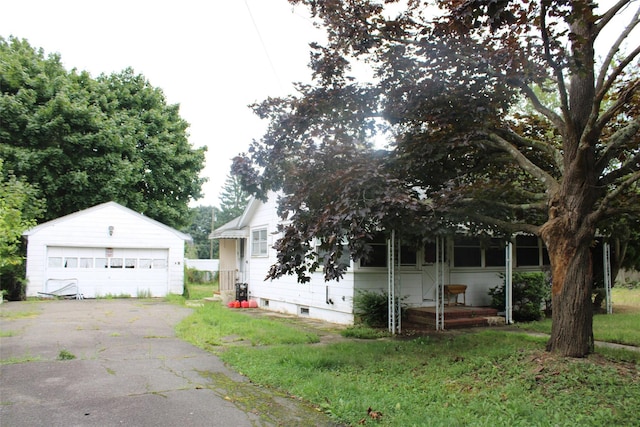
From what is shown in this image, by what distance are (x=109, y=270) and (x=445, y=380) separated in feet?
59.7

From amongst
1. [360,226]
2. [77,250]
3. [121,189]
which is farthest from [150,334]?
[121,189]

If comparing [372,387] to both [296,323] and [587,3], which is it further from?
[296,323]

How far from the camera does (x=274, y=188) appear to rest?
373 inches

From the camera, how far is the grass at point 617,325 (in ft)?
31.8

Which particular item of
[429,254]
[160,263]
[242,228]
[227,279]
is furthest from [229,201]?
[429,254]

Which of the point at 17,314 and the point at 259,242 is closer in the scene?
Result: the point at 17,314

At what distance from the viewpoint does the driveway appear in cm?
498

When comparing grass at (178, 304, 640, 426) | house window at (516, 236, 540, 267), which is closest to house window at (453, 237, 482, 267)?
house window at (516, 236, 540, 267)

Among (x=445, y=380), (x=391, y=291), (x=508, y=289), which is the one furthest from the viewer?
(x=508, y=289)

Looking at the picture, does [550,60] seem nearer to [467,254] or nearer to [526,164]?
[526,164]

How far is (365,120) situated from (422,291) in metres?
5.86

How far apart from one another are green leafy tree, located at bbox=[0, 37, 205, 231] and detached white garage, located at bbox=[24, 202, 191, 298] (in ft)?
14.6

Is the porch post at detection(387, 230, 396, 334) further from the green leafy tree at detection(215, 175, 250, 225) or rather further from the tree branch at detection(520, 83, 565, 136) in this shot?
the green leafy tree at detection(215, 175, 250, 225)

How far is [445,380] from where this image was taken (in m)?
6.35
